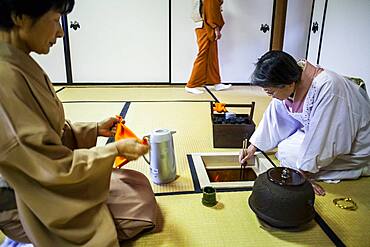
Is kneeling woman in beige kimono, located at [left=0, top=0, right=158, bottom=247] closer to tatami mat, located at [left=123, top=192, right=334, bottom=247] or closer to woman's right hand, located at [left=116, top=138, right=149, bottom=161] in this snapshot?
woman's right hand, located at [left=116, top=138, right=149, bottom=161]

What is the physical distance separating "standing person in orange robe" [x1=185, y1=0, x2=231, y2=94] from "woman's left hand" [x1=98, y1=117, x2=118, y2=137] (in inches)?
102

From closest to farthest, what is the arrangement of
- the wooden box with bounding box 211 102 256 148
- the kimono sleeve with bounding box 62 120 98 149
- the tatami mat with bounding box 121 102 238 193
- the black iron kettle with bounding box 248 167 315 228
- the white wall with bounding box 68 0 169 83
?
the black iron kettle with bounding box 248 167 315 228, the kimono sleeve with bounding box 62 120 98 149, the tatami mat with bounding box 121 102 238 193, the wooden box with bounding box 211 102 256 148, the white wall with bounding box 68 0 169 83

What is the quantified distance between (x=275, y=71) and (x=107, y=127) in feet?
2.80

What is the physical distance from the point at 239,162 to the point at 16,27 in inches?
59.3

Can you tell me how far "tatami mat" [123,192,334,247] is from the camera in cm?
125

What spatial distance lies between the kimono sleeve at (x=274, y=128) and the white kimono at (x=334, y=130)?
0.13 meters

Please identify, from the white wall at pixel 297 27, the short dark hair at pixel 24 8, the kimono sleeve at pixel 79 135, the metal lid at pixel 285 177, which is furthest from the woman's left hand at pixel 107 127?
the white wall at pixel 297 27

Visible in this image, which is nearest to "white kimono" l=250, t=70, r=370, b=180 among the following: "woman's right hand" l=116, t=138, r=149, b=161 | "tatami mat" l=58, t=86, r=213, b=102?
"woman's right hand" l=116, t=138, r=149, b=161

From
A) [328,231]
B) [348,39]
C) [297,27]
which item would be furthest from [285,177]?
[297,27]

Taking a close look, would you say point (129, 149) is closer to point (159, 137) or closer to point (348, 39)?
point (159, 137)

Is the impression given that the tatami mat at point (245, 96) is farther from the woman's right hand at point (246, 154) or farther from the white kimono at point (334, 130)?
the white kimono at point (334, 130)

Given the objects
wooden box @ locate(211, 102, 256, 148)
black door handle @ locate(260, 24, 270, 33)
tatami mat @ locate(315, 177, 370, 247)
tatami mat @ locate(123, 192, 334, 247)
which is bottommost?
tatami mat @ locate(123, 192, 334, 247)

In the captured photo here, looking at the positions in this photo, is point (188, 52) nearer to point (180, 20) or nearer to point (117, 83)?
point (180, 20)

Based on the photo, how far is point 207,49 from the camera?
13.5 ft
